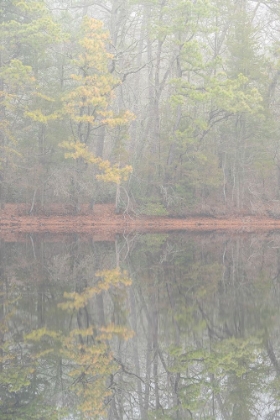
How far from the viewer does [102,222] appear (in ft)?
98.1

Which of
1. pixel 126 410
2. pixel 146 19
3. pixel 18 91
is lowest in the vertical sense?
pixel 126 410

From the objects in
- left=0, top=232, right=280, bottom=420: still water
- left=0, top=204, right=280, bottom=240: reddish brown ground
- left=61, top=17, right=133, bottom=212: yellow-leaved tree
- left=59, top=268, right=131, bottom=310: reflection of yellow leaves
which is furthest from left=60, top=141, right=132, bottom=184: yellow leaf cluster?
left=59, top=268, right=131, bottom=310: reflection of yellow leaves

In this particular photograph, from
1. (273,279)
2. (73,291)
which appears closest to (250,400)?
(73,291)

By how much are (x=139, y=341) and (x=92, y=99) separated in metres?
20.1

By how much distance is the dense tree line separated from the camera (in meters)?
28.2

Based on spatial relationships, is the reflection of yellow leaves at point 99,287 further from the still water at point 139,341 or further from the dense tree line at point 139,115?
the dense tree line at point 139,115

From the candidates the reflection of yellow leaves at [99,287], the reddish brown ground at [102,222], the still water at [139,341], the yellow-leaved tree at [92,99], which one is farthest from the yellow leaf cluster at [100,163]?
the reflection of yellow leaves at [99,287]

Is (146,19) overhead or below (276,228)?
overhead

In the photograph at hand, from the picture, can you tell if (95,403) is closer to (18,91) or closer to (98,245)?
(98,245)

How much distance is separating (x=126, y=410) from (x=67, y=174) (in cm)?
2316

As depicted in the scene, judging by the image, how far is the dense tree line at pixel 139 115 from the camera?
2819 cm

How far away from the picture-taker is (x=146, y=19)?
3338cm

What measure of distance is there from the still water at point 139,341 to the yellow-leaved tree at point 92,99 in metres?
12.7

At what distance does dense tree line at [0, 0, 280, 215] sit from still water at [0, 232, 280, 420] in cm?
1356
